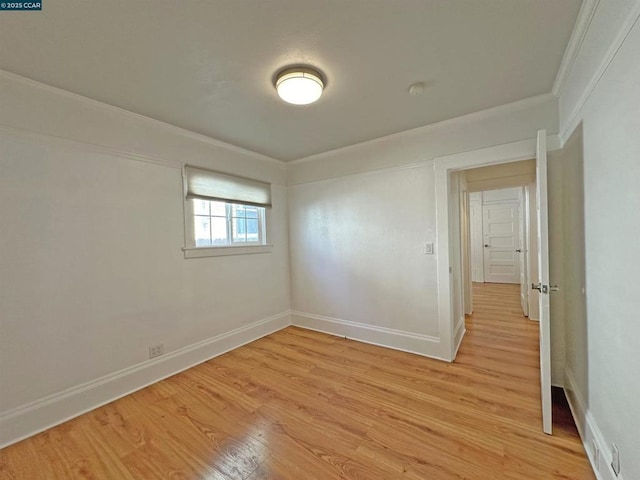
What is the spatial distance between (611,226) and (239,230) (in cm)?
328

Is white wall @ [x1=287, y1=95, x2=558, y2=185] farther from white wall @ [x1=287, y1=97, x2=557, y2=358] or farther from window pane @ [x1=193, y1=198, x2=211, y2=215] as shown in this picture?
window pane @ [x1=193, y1=198, x2=211, y2=215]

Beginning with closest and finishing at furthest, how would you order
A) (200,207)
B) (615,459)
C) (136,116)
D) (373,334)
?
(615,459), (136,116), (200,207), (373,334)

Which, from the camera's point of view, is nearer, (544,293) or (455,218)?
(544,293)

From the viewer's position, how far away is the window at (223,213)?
9.16ft

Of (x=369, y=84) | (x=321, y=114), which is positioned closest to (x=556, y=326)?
(x=369, y=84)

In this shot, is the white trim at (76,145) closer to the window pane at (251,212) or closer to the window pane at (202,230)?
the window pane at (202,230)

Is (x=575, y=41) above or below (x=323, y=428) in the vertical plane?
above

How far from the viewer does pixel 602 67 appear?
124 centimetres

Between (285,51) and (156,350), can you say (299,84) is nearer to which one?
(285,51)

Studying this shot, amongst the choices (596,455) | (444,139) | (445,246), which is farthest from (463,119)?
(596,455)

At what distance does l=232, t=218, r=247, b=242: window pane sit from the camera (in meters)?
3.37

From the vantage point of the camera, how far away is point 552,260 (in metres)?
Answer: 2.21

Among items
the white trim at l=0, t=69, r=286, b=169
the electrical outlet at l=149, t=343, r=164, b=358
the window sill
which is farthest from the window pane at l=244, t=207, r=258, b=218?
the electrical outlet at l=149, t=343, r=164, b=358

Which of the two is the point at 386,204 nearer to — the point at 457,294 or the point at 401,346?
the point at 457,294
